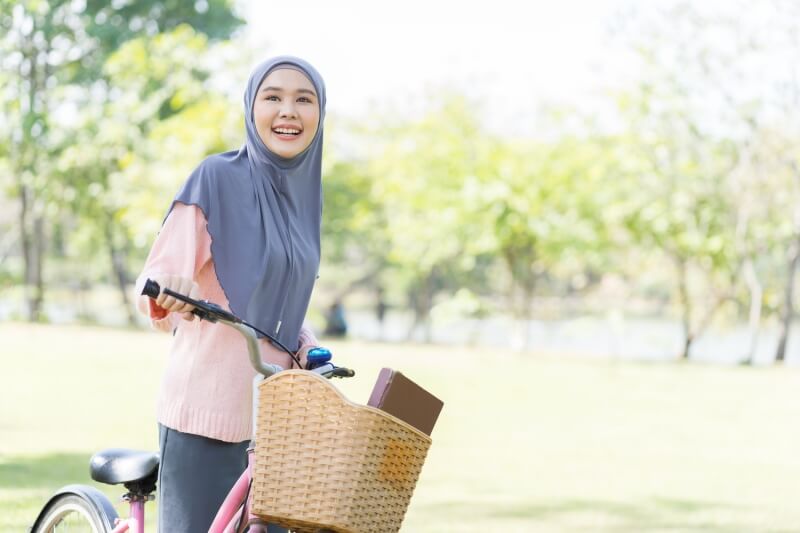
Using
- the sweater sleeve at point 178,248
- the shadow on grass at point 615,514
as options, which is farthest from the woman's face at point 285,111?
the shadow on grass at point 615,514

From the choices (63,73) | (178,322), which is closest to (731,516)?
(178,322)

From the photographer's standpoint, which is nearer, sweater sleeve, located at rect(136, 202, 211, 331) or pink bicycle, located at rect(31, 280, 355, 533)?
pink bicycle, located at rect(31, 280, 355, 533)

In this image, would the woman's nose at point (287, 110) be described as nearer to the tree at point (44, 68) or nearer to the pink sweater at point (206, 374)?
the pink sweater at point (206, 374)

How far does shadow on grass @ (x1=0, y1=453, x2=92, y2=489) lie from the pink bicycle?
3.86 m

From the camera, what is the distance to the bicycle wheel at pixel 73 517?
125 inches

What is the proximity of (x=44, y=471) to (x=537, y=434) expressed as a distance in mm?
5247

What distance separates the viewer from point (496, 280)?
134ft

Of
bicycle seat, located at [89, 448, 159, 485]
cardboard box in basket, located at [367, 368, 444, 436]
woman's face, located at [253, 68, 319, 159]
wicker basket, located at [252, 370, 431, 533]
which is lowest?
bicycle seat, located at [89, 448, 159, 485]

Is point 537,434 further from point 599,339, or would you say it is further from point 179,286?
point 599,339

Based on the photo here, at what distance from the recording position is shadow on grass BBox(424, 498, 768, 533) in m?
7.08

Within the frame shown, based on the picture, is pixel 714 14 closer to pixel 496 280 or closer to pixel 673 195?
pixel 673 195

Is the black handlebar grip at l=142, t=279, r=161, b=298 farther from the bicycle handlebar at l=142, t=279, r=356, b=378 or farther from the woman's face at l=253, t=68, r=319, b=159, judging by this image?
the woman's face at l=253, t=68, r=319, b=159

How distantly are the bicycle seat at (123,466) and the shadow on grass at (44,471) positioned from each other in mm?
4173

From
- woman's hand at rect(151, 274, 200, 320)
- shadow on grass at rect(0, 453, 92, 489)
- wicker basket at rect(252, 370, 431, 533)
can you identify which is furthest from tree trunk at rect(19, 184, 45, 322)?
wicker basket at rect(252, 370, 431, 533)
